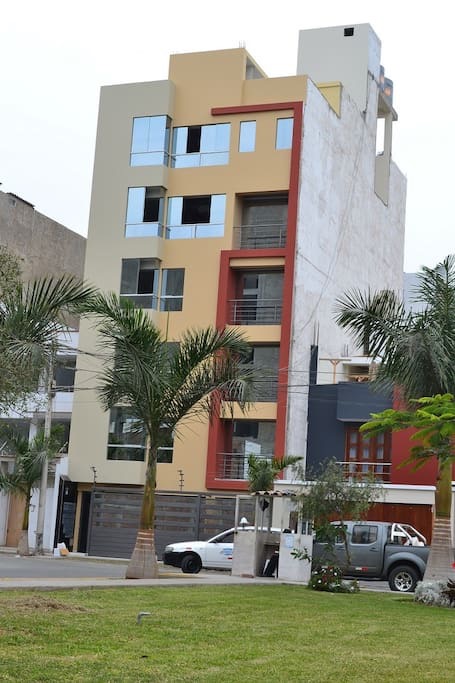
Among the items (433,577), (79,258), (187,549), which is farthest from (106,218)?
(433,577)

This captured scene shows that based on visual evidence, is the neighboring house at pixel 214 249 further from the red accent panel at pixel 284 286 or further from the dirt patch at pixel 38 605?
the dirt patch at pixel 38 605

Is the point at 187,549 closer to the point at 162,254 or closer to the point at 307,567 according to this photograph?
the point at 307,567

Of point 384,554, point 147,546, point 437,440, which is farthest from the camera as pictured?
point 384,554

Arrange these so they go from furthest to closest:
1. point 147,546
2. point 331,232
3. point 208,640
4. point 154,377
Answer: point 331,232 → point 147,546 → point 154,377 → point 208,640

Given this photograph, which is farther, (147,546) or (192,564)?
(192,564)

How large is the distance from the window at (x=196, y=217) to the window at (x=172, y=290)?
164cm

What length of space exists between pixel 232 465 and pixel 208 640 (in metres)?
32.3

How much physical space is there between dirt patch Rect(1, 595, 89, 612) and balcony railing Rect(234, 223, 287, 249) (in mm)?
32953

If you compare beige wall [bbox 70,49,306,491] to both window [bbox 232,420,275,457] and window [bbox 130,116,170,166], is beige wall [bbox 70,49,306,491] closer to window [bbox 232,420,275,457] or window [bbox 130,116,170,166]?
window [bbox 130,116,170,166]

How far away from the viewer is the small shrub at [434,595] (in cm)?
2075

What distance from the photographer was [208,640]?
11.3 m

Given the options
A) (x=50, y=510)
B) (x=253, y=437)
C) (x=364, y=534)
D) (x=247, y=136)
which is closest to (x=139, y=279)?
(x=247, y=136)

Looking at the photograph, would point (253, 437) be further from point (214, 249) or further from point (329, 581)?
point (329, 581)

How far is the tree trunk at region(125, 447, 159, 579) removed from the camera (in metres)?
23.0
